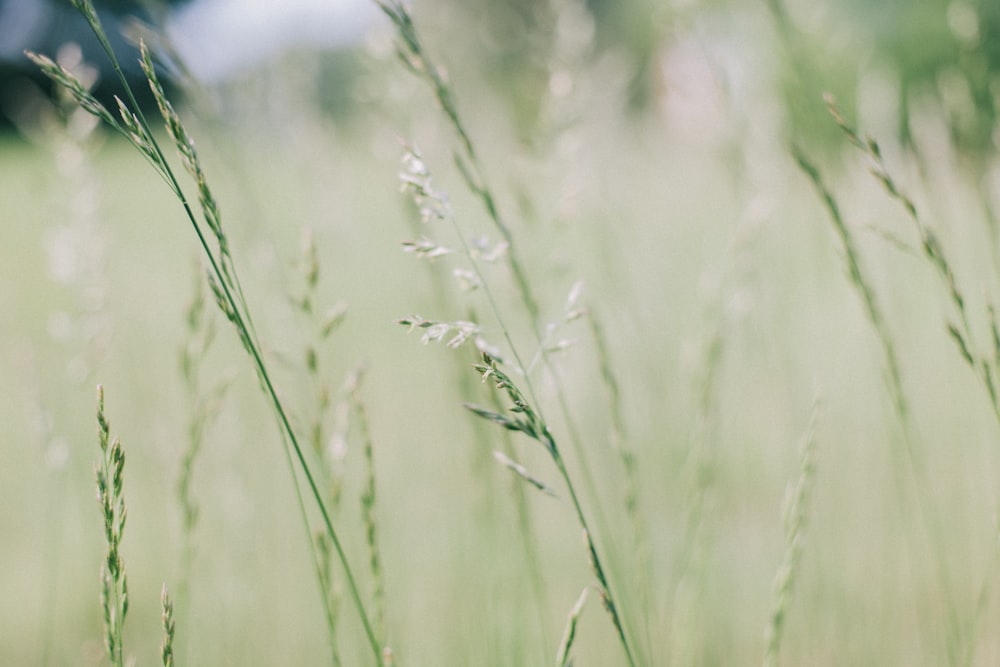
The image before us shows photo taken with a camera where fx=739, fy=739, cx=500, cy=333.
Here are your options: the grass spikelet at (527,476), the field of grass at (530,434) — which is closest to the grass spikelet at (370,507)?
the field of grass at (530,434)

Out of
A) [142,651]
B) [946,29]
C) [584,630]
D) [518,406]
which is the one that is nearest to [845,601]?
[584,630]

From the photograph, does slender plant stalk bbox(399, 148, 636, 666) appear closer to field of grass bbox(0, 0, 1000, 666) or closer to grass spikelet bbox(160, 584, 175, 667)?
field of grass bbox(0, 0, 1000, 666)

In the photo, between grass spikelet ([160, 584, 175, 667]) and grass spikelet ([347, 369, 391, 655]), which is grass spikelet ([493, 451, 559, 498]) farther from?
grass spikelet ([160, 584, 175, 667])

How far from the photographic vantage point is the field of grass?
833mm

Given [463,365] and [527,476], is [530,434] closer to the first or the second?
[527,476]

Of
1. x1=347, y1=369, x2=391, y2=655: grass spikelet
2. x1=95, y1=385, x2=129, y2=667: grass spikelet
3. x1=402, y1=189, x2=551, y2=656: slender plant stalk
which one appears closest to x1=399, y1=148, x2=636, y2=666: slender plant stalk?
x1=402, y1=189, x2=551, y2=656: slender plant stalk

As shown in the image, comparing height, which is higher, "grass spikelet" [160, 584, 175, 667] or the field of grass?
the field of grass

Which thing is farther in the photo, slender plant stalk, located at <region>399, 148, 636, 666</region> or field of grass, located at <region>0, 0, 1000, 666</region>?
field of grass, located at <region>0, 0, 1000, 666</region>

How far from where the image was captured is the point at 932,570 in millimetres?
1589

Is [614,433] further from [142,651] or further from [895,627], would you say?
[142,651]

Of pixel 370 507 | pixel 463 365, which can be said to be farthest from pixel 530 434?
pixel 463 365

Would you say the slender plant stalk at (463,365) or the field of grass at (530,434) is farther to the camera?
the field of grass at (530,434)

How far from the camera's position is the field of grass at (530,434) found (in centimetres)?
83

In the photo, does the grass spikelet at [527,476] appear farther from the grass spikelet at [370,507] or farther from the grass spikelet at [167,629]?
the grass spikelet at [167,629]
